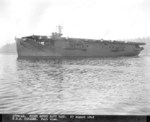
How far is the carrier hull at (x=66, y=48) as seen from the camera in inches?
1969

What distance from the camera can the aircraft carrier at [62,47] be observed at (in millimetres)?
49606

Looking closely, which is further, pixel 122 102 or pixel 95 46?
pixel 95 46

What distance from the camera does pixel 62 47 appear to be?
50844 millimetres

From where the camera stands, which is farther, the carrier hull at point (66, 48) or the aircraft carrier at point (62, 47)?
the carrier hull at point (66, 48)

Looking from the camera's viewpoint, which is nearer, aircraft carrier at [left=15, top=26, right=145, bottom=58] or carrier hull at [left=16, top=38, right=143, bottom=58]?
aircraft carrier at [left=15, top=26, right=145, bottom=58]

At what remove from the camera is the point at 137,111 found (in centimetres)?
834

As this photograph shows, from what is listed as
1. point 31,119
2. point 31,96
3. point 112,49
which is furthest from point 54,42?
point 31,119

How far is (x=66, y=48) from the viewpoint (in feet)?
168

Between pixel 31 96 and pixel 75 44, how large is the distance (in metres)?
41.7

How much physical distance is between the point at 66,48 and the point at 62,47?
3.71ft

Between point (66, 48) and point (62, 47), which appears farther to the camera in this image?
point (66, 48)

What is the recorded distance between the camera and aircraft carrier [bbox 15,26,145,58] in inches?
1953

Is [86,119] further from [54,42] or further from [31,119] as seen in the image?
[54,42]

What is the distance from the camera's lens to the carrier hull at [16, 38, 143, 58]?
50000mm
